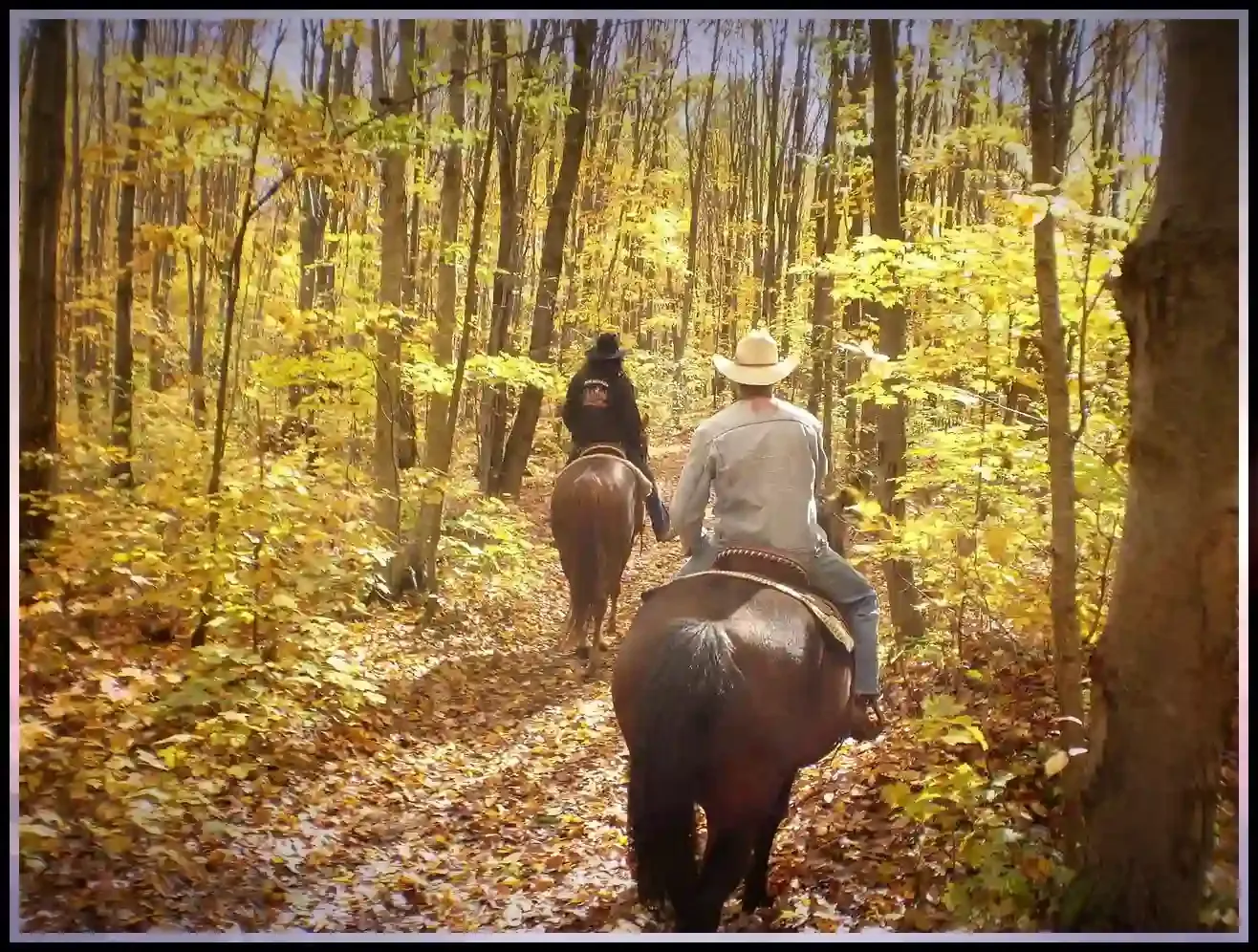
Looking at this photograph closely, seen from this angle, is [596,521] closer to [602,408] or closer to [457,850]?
[602,408]

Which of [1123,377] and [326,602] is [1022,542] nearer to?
[1123,377]

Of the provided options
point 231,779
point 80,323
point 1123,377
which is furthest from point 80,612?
point 1123,377

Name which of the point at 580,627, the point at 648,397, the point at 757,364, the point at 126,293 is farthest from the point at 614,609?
the point at 126,293

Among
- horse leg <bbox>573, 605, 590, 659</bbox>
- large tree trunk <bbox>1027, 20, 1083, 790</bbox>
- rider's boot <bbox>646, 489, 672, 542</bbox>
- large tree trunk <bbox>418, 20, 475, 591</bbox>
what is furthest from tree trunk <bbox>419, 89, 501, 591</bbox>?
large tree trunk <bbox>1027, 20, 1083, 790</bbox>

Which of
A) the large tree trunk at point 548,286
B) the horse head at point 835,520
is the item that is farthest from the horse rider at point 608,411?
the horse head at point 835,520

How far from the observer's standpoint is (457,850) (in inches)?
123

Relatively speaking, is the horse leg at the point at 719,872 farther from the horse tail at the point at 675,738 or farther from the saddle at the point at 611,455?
the saddle at the point at 611,455

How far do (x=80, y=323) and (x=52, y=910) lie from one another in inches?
80.1

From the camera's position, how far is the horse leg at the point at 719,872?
2666 millimetres

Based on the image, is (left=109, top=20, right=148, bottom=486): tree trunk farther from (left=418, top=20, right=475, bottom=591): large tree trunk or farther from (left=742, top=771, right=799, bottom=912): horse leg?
(left=742, top=771, right=799, bottom=912): horse leg

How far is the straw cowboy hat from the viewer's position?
3170mm

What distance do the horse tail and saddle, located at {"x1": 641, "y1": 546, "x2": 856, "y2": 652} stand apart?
17.0 inches

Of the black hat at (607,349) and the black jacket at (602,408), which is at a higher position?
the black hat at (607,349)

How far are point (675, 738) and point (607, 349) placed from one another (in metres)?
1.96
